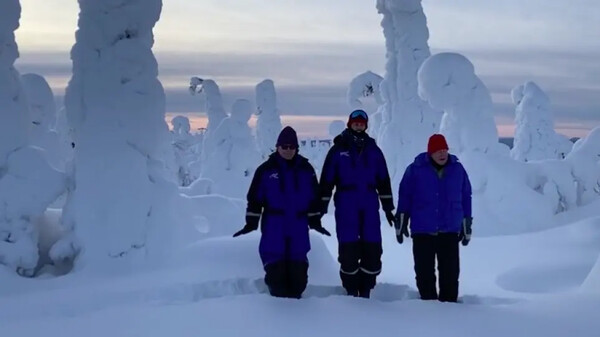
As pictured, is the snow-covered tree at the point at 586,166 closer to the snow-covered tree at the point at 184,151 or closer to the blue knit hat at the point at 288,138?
the blue knit hat at the point at 288,138

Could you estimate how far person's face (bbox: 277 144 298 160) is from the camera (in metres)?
6.35

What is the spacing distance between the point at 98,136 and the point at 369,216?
13.5ft

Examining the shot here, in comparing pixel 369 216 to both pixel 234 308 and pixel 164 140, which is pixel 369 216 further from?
pixel 164 140

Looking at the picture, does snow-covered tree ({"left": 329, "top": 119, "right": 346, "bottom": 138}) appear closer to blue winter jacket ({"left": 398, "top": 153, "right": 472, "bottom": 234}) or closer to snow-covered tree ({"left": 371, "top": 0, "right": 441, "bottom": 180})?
snow-covered tree ({"left": 371, "top": 0, "right": 441, "bottom": 180})

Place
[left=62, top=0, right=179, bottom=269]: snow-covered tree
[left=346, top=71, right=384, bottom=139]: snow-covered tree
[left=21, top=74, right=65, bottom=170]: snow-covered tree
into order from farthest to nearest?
1. [left=346, top=71, right=384, bottom=139]: snow-covered tree
2. [left=21, top=74, right=65, bottom=170]: snow-covered tree
3. [left=62, top=0, right=179, bottom=269]: snow-covered tree

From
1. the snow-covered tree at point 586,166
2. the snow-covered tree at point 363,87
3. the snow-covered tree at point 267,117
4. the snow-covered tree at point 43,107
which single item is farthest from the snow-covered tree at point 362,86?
the snow-covered tree at point 43,107

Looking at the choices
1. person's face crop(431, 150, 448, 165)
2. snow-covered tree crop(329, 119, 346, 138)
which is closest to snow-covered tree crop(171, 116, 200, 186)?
snow-covered tree crop(329, 119, 346, 138)

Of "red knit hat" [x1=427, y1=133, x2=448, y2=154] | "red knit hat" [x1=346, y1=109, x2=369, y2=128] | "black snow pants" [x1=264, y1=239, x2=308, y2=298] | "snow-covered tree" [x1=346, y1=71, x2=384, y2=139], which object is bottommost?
"black snow pants" [x1=264, y1=239, x2=308, y2=298]

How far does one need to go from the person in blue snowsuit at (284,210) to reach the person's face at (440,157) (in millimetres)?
1213

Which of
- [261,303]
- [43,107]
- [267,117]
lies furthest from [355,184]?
[267,117]

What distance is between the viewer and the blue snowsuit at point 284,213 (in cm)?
635

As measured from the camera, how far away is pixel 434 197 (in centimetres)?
656

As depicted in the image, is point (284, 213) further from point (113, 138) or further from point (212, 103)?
point (212, 103)

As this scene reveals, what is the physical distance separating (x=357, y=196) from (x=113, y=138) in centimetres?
385
